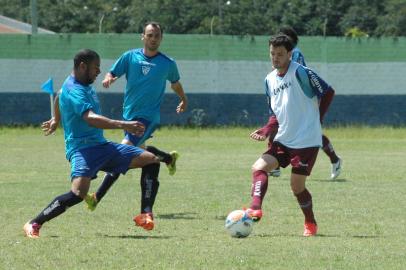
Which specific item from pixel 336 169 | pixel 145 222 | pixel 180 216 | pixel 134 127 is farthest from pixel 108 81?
pixel 336 169

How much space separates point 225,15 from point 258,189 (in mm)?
48288

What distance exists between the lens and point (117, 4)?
68.2 m

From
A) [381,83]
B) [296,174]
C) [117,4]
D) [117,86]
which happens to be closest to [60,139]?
[117,86]

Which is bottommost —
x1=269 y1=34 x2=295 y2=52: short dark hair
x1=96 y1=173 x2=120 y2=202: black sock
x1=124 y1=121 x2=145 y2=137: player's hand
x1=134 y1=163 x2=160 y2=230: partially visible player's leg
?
x1=96 y1=173 x2=120 y2=202: black sock

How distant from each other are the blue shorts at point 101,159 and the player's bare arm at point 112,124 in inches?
16.5

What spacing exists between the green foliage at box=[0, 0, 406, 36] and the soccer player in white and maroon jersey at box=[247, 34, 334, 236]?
135 ft

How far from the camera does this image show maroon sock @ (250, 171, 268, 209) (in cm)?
965

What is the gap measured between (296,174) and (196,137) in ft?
57.5

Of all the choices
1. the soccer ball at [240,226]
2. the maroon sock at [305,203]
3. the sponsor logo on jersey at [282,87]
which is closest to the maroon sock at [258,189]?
the soccer ball at [240,226]

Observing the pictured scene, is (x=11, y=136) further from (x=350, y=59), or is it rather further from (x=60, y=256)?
(x=60, y=256)

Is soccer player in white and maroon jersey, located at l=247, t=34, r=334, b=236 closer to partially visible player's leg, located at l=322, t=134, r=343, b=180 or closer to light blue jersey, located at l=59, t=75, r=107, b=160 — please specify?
light blue jersey, located at l=59, t=75, r=107, b=160

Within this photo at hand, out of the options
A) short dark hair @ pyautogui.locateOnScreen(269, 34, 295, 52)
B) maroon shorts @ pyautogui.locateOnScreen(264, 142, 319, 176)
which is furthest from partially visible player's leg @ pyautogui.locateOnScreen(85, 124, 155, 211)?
short dark hair @ pyautogui.locateOnScreen(269, 34, 295, 52)

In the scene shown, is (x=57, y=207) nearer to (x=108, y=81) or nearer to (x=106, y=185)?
(x=106, y=185)

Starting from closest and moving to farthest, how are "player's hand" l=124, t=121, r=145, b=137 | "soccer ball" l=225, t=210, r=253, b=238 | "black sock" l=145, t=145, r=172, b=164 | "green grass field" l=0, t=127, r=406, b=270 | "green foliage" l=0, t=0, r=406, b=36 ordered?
1. "green grass field" l=0, t=127, r=406, b=270
2. "player's hand" l=124, t=121, r=145, b=137
3. "soccer ball" l=225, t=210, r=253, b=238
4. "black sock" l=145, t=145, r=172, b=164
5. "green foliage" l=0, t=0, r=406, b=36
